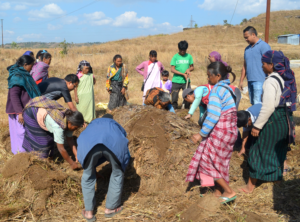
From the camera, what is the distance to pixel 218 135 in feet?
9.09

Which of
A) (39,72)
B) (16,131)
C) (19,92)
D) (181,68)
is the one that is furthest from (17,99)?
(181,68)

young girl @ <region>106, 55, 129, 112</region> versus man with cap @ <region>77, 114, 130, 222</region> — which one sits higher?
young girl @ <region>106, 55, 129, 112</region>

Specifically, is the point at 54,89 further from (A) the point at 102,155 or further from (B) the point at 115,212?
(B) the point at 115,212

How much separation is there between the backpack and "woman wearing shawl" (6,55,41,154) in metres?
2.00

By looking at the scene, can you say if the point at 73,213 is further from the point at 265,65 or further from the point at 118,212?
the point at 265,65

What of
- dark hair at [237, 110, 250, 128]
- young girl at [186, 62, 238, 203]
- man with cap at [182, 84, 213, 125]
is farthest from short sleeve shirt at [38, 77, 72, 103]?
dark hair at [237, 110, 250, 128]

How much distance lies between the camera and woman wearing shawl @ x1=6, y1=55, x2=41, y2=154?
12.6ft

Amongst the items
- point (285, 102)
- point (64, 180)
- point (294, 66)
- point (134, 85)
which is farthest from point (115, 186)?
point (294, 66)

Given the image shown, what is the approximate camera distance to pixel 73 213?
2945 millimetres

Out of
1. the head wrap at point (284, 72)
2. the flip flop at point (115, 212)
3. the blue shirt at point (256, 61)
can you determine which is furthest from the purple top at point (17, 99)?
the blue shirt at point (256, 61)

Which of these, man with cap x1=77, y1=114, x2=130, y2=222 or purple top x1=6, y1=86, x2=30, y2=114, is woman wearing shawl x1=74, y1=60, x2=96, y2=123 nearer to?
purple top x1=6, y1=86, x2=30, y2=114

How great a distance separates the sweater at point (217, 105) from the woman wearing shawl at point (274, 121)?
0.50 metres

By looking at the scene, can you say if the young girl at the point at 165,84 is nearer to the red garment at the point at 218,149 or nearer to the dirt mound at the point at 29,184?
the red garment at the point at 218,149

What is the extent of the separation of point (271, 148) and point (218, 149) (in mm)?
777
